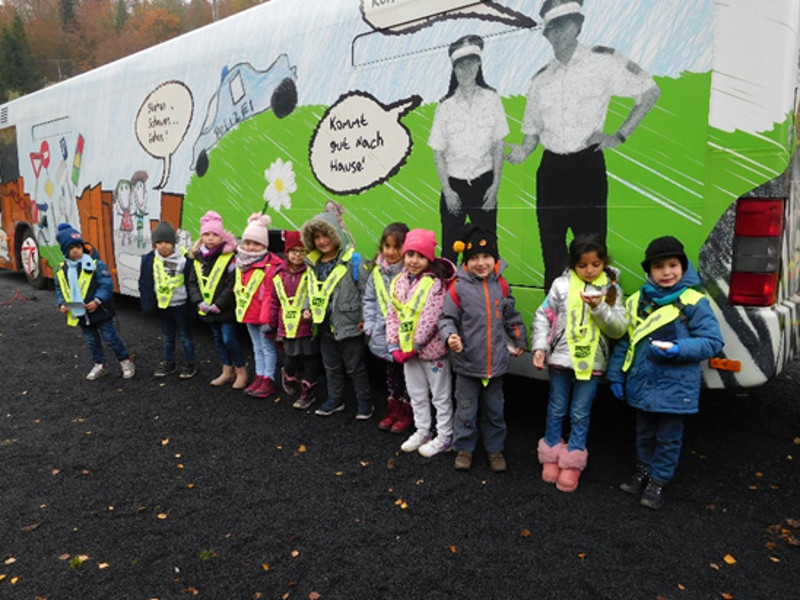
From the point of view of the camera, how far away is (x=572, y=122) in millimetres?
3627

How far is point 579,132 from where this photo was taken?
361cm

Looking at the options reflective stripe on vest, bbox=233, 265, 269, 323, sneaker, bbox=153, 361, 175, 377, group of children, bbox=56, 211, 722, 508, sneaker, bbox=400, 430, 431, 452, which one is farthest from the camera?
sneaker, bbox=153, 361, 175, 377

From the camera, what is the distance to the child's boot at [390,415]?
4.55 m

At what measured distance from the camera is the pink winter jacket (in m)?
3.97

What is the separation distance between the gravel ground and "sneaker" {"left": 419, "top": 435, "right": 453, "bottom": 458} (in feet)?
0.18

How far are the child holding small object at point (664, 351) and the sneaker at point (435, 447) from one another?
1230 mm

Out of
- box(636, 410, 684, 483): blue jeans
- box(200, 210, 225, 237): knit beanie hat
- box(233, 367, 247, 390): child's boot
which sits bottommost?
box(233, 367, 247, 390): child's boot

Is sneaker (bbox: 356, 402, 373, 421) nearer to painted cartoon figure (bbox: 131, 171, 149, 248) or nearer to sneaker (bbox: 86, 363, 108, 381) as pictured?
sneaker (bbox: 86, 363, 108, 381)

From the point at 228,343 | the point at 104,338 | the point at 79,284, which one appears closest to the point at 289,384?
the point at 228,343

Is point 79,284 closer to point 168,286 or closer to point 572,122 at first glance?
point 168,286

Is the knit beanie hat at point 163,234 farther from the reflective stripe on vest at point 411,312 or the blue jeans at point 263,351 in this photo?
the reflective stripe on vest at point 411,312

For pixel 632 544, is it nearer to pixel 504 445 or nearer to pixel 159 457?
pixel 504 445

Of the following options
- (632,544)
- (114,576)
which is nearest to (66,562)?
(114,576)

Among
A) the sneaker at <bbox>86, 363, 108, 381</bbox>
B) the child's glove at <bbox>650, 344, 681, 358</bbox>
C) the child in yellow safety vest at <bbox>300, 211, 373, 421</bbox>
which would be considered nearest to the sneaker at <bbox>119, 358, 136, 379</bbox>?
the sneaker at <bbox>86, 363, 108, 381</bbox>
